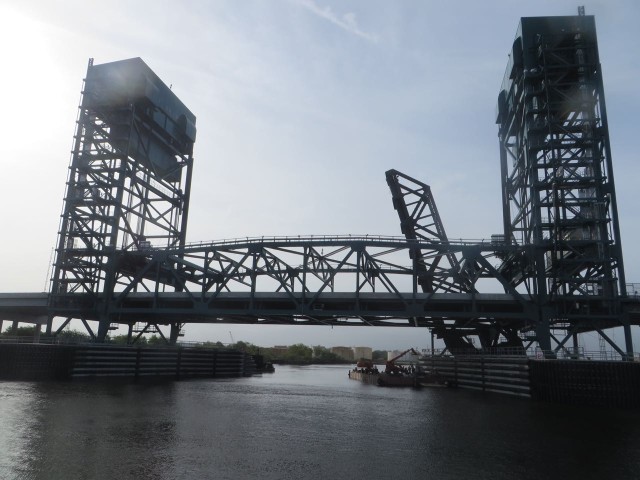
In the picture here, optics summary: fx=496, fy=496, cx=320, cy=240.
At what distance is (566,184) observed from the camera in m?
58.0

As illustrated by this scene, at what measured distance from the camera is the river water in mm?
14469

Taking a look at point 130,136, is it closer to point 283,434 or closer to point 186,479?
point 283,434

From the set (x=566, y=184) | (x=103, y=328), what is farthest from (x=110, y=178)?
(x=566, y=184)

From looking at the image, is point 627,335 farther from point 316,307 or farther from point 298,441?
point 298,441

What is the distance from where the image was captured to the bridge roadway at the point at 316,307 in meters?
57.7

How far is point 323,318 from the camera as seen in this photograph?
2559 inches

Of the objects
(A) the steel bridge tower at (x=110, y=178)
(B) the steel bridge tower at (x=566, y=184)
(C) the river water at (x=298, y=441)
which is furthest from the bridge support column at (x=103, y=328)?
(B) the steel bridge tower at (x=566, y=184)

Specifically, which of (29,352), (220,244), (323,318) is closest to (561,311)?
(323,318)

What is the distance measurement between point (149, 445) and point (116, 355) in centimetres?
3898

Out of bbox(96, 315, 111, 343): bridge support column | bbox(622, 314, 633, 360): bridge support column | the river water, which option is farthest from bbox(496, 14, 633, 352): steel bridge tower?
bbox(96, 315, 111, 343): bridge support column

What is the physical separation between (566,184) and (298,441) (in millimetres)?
50705

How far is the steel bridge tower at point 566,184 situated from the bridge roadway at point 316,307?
234 cm

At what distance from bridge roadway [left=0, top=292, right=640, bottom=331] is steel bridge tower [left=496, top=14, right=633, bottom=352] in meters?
2.34

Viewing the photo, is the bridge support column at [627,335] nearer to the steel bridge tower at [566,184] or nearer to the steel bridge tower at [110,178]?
the steel bridge tower at [566,184]
